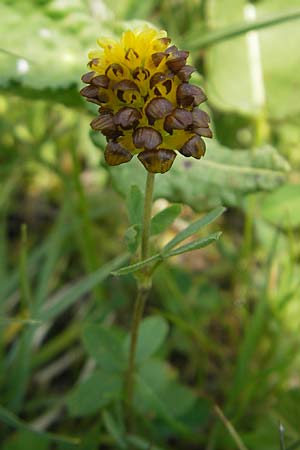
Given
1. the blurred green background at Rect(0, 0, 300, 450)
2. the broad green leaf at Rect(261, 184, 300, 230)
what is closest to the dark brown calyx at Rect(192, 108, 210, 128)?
the blurred green background at Rect(0, 0, 300, 450)

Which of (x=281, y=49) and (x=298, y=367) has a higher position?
(x=281, y=49)

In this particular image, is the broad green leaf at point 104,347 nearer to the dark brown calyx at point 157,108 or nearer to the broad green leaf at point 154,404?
→ the broad green leaf at point 154,404

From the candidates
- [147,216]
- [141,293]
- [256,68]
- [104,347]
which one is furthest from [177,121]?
[256,68]

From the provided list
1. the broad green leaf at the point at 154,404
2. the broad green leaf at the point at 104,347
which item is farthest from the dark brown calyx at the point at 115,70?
the broad green leaf at the point at 154,404

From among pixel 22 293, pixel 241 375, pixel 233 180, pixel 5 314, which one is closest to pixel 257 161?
pixel 233 180

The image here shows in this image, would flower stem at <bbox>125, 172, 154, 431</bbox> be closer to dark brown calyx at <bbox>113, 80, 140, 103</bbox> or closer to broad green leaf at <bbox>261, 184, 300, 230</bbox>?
dark brown calyx at <bbox>113, 80, 140, 103</bbox>

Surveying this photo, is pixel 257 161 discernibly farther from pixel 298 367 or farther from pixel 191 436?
pixel 191 436

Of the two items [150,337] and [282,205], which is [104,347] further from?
[282,205]
